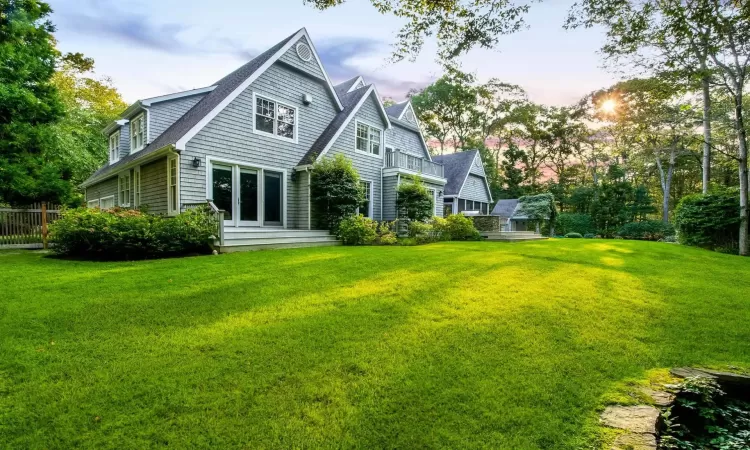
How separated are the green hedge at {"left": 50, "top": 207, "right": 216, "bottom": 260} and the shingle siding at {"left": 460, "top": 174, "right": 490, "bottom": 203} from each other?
751 inches

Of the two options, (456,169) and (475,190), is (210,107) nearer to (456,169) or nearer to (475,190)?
(456,169)

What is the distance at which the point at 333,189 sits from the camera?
1250 centimetres

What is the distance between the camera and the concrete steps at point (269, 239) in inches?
370

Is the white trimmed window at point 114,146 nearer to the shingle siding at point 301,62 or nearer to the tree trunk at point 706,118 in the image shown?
the shingle siding at point 301,62

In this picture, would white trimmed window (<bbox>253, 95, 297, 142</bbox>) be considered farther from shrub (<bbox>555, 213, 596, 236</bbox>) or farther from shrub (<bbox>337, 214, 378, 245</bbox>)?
shrub (<bbox>555, 213, 596, 236</bbox>)

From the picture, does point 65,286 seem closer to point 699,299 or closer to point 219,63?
point 699,299

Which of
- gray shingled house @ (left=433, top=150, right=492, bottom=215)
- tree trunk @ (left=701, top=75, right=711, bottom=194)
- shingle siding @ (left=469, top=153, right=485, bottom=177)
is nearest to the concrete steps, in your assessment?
gray shingled house @ (left=433, top=150, right=492, bottom=215)

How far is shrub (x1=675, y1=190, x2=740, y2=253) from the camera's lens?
43.6 feet

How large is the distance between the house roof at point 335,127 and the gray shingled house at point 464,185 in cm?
1055

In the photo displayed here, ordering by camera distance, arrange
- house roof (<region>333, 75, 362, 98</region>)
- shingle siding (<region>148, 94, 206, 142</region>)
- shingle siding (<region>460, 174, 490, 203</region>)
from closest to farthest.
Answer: shingle siding (<region>148, 94, 206, 142</region>)
house roof (<region>333, 75, 362, 98</region>)
shingle siding (<region>460, 174, 490, 203</region>)

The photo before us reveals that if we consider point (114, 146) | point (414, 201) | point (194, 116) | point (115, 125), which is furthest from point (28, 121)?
point (414, 201)

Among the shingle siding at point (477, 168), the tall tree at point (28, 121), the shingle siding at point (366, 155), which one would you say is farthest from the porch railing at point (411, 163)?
the tall tree at point (28, 121)

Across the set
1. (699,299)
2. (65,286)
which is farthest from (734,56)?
(65,286)

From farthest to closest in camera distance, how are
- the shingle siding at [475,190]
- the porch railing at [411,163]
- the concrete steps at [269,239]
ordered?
the shingle siding at [475,190] → the porch railing at [411,163] → the concrete steps at [269,239]
